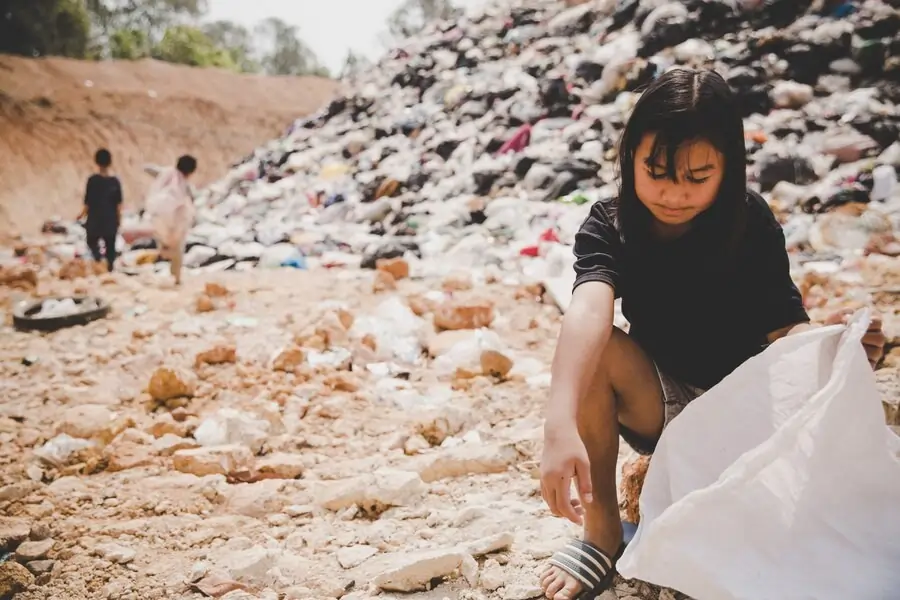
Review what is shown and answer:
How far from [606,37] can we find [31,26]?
1288cm

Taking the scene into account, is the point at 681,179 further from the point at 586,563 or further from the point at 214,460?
the point at 214,460

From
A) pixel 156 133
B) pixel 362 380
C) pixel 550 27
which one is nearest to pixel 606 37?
pixel 550 27

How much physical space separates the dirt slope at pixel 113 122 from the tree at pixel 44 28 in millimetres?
1589

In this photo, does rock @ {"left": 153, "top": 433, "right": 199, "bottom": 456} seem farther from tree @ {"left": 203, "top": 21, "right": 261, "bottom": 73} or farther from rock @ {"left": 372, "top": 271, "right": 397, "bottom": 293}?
tree @ {"left": 203, "top": 21, "right": 261, "bottom": 73}

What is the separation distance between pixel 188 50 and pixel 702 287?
69.7 feet

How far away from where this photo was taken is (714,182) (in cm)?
92

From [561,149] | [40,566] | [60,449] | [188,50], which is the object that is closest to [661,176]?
[40,566]

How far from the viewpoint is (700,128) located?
0.88 m

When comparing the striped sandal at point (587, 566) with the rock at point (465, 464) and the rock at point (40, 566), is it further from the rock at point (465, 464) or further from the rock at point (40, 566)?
the rock at point (40, 566)

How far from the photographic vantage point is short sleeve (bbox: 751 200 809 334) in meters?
1.03

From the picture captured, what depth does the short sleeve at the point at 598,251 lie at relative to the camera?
38.4 inches

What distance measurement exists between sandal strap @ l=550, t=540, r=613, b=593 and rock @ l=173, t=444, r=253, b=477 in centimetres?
96

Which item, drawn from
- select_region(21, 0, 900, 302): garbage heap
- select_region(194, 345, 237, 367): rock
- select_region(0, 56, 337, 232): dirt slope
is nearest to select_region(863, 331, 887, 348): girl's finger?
select_region(194, 345, 237, 367): rock

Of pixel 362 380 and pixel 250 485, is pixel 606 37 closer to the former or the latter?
pixel 362 380
